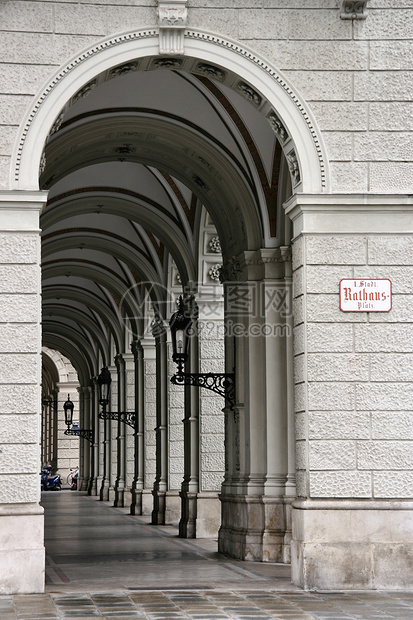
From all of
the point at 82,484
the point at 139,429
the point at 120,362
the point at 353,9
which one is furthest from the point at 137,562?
the point at 82,484

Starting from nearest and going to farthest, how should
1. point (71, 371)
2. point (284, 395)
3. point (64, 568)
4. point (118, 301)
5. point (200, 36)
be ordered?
point (200, 36), point (64, 568), point (284, 395), point (118, 301), point (71, 371)

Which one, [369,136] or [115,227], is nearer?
[369,136]

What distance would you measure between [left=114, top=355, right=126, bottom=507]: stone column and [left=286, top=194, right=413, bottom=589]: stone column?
18393 millimetres

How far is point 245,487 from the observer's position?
1427cm

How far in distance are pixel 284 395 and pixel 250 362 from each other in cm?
67

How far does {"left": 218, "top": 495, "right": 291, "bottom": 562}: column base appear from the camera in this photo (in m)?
13.8

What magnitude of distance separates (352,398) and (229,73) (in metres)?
3.56

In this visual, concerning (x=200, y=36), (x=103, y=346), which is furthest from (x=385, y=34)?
(x=103, y=346)

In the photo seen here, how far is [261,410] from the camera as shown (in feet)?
47.0

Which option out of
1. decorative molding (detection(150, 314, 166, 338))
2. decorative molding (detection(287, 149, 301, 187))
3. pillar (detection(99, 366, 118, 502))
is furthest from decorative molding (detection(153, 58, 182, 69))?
pillar (detection(99, 366, 118, 502))

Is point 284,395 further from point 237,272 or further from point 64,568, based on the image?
point 64,568

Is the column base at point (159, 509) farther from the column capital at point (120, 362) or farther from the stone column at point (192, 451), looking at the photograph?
the column capital at point (120, 362)

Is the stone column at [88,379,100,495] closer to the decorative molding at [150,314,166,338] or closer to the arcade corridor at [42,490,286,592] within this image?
the arcade corridor at [42,490,286,592]

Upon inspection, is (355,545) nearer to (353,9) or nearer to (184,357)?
(184,357)
